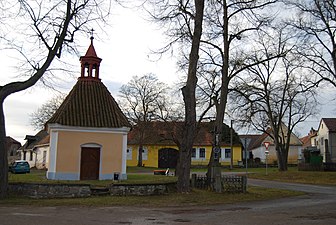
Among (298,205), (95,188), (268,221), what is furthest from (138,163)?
(268,221)

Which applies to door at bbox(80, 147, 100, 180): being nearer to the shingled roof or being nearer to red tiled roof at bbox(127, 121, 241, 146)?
the shingled roof

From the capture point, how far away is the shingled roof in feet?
93.0

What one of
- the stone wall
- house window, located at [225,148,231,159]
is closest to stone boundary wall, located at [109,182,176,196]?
the stone wall

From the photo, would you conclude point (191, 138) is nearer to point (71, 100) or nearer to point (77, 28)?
point (77, 28)

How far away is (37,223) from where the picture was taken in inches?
469

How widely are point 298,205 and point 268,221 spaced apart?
5.39m

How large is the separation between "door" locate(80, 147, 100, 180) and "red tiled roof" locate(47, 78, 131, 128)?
5.99 ft

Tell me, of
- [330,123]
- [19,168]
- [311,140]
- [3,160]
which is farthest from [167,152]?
[3,160]

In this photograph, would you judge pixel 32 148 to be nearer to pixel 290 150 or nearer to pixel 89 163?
pixel 89 163

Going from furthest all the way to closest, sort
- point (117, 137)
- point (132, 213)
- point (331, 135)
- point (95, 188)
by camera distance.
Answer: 1. point (331, 135)
2. point (117, 137)
3. point (95, 188)
4. point (132, 213)

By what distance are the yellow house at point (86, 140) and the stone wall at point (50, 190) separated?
288 inches

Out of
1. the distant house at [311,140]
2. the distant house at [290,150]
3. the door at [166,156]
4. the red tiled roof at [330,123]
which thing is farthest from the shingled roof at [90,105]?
the distant house at [311,140]

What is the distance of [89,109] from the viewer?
29.5 metres

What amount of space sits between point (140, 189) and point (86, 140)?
8.76 m
